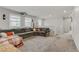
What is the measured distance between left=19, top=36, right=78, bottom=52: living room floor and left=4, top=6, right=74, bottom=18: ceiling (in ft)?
1.69

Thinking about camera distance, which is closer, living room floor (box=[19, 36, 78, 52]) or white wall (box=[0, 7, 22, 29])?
white wall (box=[0, 7, 22, 29])

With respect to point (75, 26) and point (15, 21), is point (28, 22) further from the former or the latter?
point (75, 26)

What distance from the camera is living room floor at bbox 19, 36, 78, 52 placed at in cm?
289

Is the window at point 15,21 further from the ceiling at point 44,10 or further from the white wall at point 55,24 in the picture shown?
the white wall at point 55,24

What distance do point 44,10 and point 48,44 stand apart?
2.50ft

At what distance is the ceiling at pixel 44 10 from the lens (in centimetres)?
288

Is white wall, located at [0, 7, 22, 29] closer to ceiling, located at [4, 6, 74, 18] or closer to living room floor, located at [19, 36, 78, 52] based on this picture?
ceiling, located at [4, 6, 74, 18]

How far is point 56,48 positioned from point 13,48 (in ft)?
3.11

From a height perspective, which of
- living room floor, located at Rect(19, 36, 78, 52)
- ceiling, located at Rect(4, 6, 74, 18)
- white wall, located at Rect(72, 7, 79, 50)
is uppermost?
ceiling, located at Rect(4, 6, 74, 18)

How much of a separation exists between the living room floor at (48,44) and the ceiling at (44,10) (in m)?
0.51

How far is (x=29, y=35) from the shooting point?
2967 mm

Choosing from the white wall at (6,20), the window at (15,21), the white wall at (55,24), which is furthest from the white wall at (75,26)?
the white wall at (6,20)

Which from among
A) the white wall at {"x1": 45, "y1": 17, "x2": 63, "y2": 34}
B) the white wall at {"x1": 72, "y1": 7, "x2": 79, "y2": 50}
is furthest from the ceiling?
the white wall at {"x1": 72, "y1": 7, "x2": 79, "y2": 50}
